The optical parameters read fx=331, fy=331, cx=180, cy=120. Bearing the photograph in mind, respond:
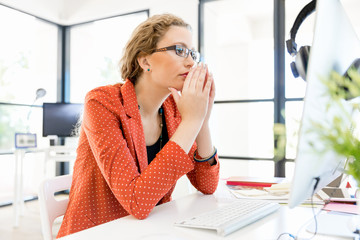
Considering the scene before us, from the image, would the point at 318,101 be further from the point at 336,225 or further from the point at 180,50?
the point at 180,50

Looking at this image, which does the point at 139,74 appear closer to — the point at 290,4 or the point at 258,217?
the point at 258,217

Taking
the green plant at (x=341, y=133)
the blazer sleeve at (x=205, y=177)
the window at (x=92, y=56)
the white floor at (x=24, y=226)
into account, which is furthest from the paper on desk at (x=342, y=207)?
the window at (x=92, y=56)

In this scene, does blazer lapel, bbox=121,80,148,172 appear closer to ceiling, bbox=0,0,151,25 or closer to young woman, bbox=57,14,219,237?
young woman, bbox=57,14,219,237

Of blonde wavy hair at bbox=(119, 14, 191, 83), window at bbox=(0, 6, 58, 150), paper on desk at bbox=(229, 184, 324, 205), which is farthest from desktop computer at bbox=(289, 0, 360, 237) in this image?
window at bbox=(0, 6, 58, 150)

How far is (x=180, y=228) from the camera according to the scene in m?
0.75

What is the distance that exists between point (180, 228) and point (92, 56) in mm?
4423

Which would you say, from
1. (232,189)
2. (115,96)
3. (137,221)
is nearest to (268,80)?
(232,189)

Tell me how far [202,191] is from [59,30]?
4268mm

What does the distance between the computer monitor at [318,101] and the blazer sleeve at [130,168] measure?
0.47 metres

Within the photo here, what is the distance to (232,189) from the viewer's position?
50.4 inches

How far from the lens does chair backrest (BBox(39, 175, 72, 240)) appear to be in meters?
0.96

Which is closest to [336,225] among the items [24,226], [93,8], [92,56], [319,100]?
[319,100]

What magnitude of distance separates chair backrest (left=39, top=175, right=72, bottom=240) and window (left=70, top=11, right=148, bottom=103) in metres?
3.75

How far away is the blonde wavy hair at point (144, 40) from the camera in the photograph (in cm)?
124
